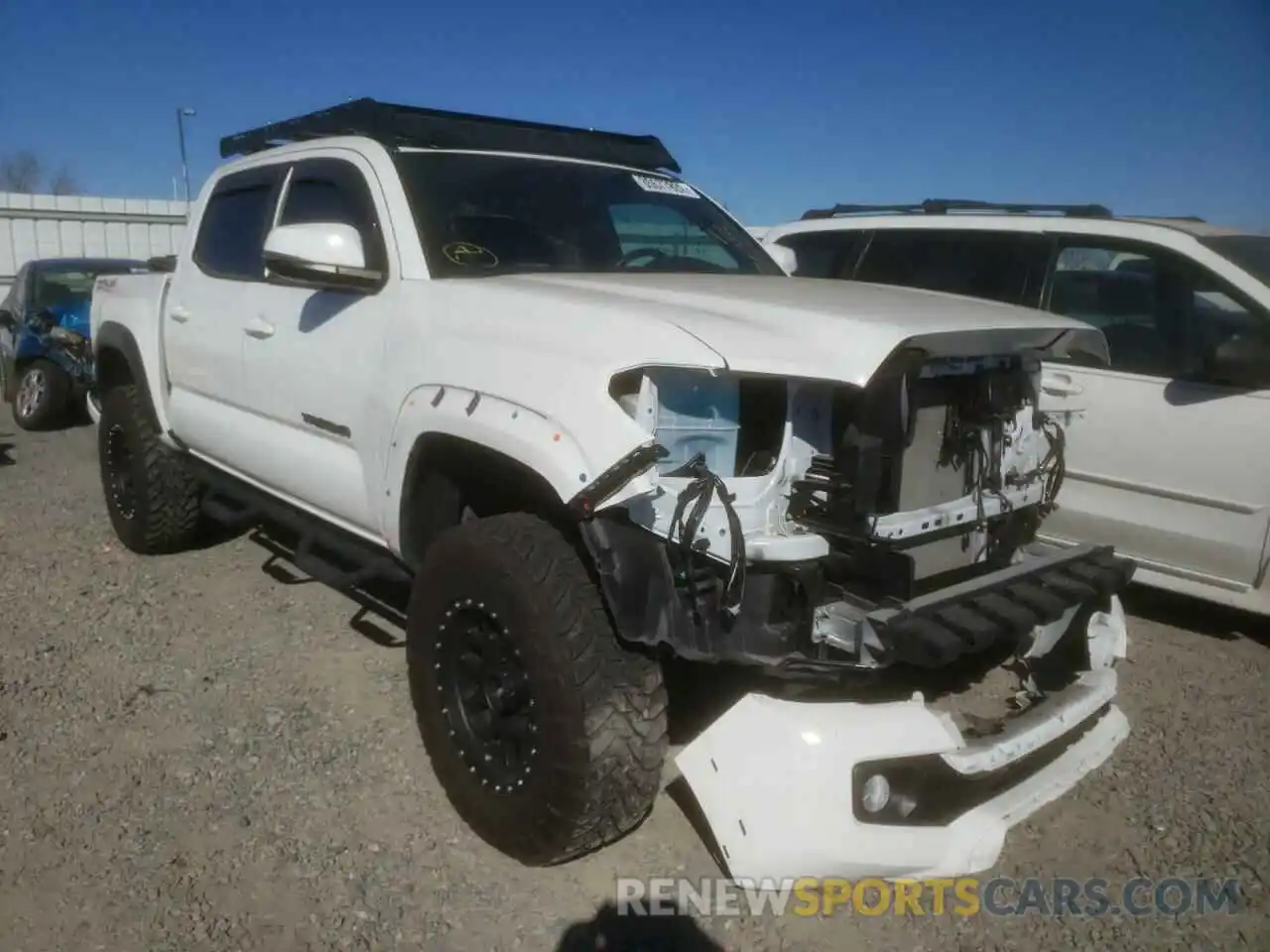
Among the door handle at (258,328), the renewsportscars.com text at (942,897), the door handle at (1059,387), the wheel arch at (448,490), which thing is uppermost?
the door handle at (258,328)

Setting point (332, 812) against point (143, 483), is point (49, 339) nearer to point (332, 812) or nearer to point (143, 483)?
point (143, 483)

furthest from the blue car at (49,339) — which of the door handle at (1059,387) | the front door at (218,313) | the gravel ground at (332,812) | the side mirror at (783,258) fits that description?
the door handle at (1059,387)

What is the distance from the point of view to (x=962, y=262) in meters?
5.80

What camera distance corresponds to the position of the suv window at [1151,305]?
480 centimetres

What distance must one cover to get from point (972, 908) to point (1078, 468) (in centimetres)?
285

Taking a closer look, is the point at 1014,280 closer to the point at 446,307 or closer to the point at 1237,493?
the point at 1237,493

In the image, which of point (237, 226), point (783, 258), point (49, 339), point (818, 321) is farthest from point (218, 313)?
point (49, 339)

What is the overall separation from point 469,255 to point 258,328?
46.4 inches

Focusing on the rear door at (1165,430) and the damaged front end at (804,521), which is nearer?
the damaged front end at (804,521)

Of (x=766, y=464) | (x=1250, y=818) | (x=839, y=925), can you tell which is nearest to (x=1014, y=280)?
(x=1250, y=818)

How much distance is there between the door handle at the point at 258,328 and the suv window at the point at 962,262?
3.68 meters

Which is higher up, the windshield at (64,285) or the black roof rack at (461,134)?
the black roof rack at (461,134)

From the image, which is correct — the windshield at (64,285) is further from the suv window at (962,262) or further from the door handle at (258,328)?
the suv window at (962,262)

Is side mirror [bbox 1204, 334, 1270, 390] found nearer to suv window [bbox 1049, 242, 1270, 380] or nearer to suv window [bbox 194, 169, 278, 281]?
suv window [bbox 1049, 242, 1270, 380]
